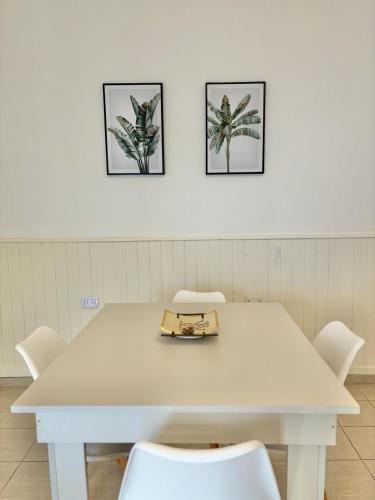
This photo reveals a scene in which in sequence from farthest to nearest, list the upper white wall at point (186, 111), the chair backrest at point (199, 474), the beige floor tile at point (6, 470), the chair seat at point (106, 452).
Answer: the upper white wall at point (186, 111) → the beige floor tile at point (6, 470) → the chair seat at point (106, 452) → the chair backrest at point (199, 474)

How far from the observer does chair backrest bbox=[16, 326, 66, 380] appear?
188 centimetres

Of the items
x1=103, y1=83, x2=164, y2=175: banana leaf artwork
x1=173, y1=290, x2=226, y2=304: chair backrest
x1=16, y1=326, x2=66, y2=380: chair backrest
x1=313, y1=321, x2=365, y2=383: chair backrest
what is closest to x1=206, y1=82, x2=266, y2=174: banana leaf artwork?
x1=103, y1=83, x2=164, y2=175: banana leaf artwork

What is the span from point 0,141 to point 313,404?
2.87 meters

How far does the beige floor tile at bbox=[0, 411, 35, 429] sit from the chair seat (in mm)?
1257

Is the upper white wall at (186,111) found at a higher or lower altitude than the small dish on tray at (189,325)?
higher

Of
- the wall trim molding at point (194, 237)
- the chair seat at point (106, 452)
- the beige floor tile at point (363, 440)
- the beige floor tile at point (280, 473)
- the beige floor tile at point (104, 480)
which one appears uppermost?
the wall trim molding at point (194, 237)

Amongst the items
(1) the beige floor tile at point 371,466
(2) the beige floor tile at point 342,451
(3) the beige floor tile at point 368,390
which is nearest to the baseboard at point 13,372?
(2) the beige floor tile at point 342,451

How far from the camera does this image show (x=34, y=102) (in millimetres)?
3158

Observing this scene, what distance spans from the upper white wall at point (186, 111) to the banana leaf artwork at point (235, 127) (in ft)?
0.21

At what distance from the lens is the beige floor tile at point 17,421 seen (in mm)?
2781

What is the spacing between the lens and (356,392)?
3.19 meters

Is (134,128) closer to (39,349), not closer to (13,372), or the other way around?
(39,349)

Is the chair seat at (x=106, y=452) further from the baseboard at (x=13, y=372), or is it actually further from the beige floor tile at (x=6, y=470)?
the baseboard at (x=13, y=372)

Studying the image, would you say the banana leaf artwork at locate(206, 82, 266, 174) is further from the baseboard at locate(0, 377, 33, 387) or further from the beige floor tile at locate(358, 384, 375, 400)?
the baseboard at locate(0, 377, 33, 387)
